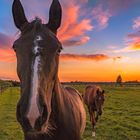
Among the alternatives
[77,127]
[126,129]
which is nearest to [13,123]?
[126,129]

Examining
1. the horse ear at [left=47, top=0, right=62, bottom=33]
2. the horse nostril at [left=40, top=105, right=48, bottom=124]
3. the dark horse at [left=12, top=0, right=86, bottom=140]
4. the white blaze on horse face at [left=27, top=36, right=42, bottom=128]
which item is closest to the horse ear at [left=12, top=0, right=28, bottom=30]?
the dark horse at [left=12, top=0, right=86, bottom=140]

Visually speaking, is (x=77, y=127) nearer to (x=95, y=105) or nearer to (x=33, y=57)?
(x=33, y=57)

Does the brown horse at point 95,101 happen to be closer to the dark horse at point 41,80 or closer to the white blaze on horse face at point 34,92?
the dark horse at point 41,80

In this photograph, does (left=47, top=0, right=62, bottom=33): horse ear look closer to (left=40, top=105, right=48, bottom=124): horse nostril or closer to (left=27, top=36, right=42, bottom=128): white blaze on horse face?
(left=27, top=36, right=42, bottom=128): white blaze on horse face

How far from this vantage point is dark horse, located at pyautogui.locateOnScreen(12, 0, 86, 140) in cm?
296

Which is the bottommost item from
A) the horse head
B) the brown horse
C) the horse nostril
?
the brown horse

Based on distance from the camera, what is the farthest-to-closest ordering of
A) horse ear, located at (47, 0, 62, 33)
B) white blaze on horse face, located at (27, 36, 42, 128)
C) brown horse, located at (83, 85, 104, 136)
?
brown horse, located at (83, 85, 104, 136), horse ear, located at (47, 0, 62, 33), white blaze on horse face, located at (27, 36, 42, 128)

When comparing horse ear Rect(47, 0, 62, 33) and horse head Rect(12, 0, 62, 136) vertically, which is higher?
horse ear Rect(47, 0, 62, 33)

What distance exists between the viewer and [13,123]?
1389 centimetres

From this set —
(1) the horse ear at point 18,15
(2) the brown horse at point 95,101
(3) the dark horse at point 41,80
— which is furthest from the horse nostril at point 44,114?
(2) the brown horse at point 95,101

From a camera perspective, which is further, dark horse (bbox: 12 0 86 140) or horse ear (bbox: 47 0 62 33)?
horse ear (bbox: 47 0 62 33)

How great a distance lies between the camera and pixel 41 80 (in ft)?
10.3

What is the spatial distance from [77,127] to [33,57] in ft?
5.65

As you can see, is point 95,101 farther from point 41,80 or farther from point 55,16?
point 41,80
